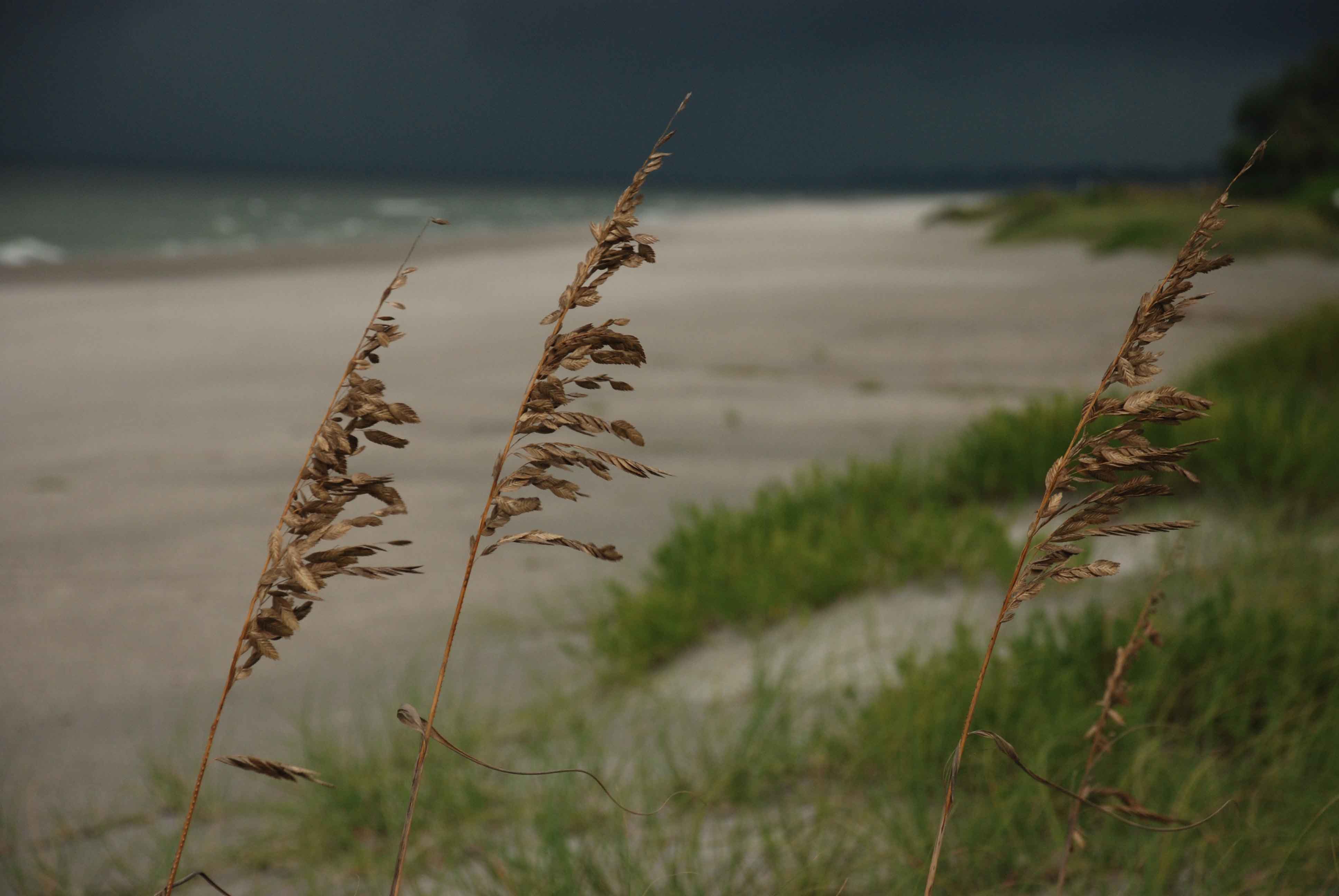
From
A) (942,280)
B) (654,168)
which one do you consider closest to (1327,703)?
(654,168)

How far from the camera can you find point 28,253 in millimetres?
22281

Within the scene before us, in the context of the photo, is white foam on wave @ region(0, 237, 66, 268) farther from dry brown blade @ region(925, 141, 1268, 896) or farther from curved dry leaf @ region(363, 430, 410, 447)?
A: dry brown blade @ region(925, 141, 1268, 896)

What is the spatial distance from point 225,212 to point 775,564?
4415 centimetres

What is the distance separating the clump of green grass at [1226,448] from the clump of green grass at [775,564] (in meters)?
0.49

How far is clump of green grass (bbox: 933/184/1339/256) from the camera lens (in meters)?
15.7

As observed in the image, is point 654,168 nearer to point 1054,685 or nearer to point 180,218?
point 1054,685

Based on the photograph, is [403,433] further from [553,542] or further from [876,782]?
[553,542]

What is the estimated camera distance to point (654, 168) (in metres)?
0.75

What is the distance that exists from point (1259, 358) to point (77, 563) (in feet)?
18.7

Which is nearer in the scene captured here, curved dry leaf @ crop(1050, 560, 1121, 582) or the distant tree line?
curved dry leaf @ crop(1050, 560, 1121, 582)

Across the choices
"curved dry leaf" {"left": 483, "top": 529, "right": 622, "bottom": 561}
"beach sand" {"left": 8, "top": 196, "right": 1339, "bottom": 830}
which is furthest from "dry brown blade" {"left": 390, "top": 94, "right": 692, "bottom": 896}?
"beach sand" {"left": 8, "top": 196, "right": 1339, "bottom": 830}

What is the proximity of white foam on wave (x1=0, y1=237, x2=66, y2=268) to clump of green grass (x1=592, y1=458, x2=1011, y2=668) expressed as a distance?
782 inches

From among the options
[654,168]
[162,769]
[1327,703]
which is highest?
[654,168]

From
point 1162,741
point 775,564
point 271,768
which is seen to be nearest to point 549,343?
point 271,768
